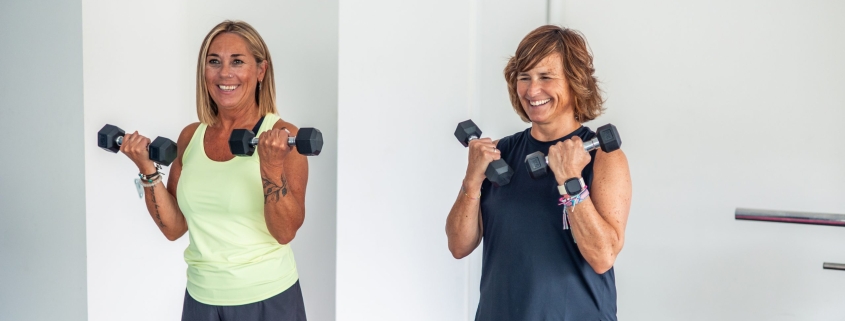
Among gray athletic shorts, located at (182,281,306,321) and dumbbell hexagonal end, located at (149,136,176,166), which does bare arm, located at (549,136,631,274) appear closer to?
gray athletic shorts, located at (182,281,306,321)

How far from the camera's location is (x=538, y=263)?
1385mm

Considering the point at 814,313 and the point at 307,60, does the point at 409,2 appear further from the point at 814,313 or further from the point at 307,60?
the point at 814,313

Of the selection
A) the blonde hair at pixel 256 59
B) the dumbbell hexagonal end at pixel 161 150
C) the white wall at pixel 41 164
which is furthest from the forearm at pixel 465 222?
the white wall at pixel 41 164

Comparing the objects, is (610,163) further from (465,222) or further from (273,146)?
(273,146)

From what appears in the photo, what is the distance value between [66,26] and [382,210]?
1118 mm

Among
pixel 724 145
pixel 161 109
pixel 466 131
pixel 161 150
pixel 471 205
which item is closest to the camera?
pixel 471 205

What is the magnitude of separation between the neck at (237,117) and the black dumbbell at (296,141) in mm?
187

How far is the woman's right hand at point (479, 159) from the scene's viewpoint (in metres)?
1.45

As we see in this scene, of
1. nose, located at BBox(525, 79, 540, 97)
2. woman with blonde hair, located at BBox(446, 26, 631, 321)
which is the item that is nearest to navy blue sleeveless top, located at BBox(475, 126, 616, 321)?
woman with blonde hair, located at BBox(446, 26, 631, 321)

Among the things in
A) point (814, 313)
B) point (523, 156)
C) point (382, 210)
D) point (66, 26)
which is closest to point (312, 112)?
point (382, 210)

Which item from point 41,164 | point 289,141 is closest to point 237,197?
point 289,141

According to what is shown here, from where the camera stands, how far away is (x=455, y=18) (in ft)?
7.25

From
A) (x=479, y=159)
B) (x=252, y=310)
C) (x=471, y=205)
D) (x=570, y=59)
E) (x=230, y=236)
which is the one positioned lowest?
(x=252, y=310)

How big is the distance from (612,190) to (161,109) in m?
1.52
